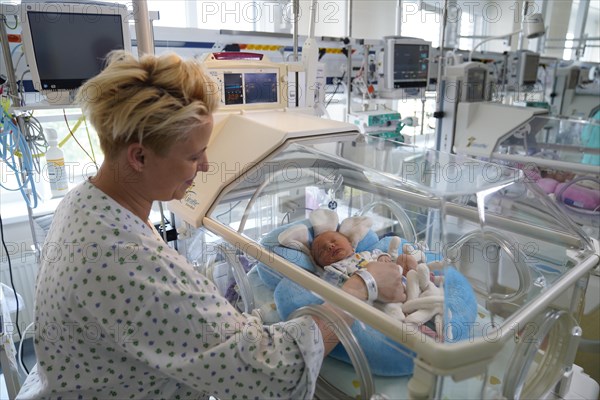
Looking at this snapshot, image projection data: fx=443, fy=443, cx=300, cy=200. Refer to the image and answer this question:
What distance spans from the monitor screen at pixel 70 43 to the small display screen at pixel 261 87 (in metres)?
0.59

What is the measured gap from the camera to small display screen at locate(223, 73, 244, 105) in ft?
6.55

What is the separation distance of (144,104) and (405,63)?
2.96m

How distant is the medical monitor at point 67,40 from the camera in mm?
1797

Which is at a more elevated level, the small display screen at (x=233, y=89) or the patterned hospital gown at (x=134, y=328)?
the small display screen at (x=233, y=89)

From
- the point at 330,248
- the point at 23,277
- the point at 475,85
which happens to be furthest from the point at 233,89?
the point at 475,85

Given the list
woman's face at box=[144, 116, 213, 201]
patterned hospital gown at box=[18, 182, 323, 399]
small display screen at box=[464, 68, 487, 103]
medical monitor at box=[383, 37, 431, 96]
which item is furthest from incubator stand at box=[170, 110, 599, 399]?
small display screen at box=[464, 68, 487, 103]

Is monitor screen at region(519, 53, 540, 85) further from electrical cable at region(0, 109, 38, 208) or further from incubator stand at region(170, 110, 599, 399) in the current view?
electrical cable at region(0, 109, 38, 208)

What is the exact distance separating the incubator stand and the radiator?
1.30 m

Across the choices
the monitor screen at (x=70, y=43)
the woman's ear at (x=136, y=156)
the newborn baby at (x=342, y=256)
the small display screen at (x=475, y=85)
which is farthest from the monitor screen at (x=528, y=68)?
the woman's ear at (x=136, y=156)

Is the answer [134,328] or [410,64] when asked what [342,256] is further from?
[410,64]

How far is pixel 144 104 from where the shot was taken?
40.2 inches

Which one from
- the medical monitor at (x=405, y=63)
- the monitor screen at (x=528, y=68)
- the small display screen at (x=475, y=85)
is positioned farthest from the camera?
the monitor screen at (x=528, y=68)

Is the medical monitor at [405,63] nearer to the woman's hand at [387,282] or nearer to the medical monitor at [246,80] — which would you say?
the medical monitor at [246,80]

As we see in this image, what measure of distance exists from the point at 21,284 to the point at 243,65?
6.49 ft
